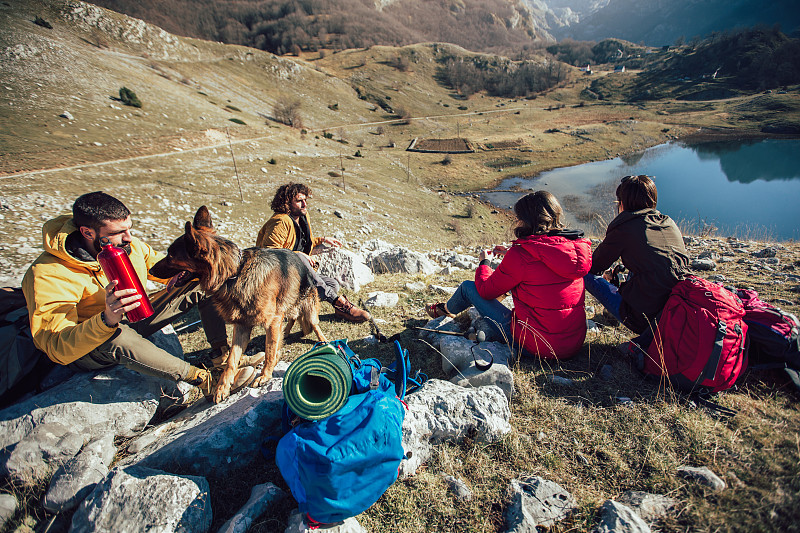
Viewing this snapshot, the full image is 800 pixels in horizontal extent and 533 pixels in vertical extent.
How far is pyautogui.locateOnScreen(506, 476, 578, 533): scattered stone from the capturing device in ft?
7.09

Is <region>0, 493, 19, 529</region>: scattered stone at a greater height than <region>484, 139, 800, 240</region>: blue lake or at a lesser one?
lesser

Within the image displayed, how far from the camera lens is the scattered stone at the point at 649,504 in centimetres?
210

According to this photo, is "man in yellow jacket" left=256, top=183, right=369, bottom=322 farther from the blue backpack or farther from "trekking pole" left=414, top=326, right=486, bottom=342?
the blue backpack

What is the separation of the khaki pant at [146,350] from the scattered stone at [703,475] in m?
4.49

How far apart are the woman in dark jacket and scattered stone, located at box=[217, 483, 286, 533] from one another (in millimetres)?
3945

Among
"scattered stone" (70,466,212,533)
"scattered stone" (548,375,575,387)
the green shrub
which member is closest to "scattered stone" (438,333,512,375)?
"scattered stone" (548,375,575,387)

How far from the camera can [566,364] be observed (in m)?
3.88

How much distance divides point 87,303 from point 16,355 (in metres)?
0.68

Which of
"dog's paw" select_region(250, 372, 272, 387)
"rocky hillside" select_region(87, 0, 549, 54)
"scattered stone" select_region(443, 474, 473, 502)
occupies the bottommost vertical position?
"dog's paw" select_region(250, 372, 272, 387)

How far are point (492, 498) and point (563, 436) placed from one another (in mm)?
903

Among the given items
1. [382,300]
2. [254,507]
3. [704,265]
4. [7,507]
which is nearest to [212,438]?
[254,507]

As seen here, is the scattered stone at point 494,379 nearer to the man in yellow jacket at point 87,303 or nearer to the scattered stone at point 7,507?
the man in yellow jacket at point 87,303

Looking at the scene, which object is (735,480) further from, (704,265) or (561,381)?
(704,265)

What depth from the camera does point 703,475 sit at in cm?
227
